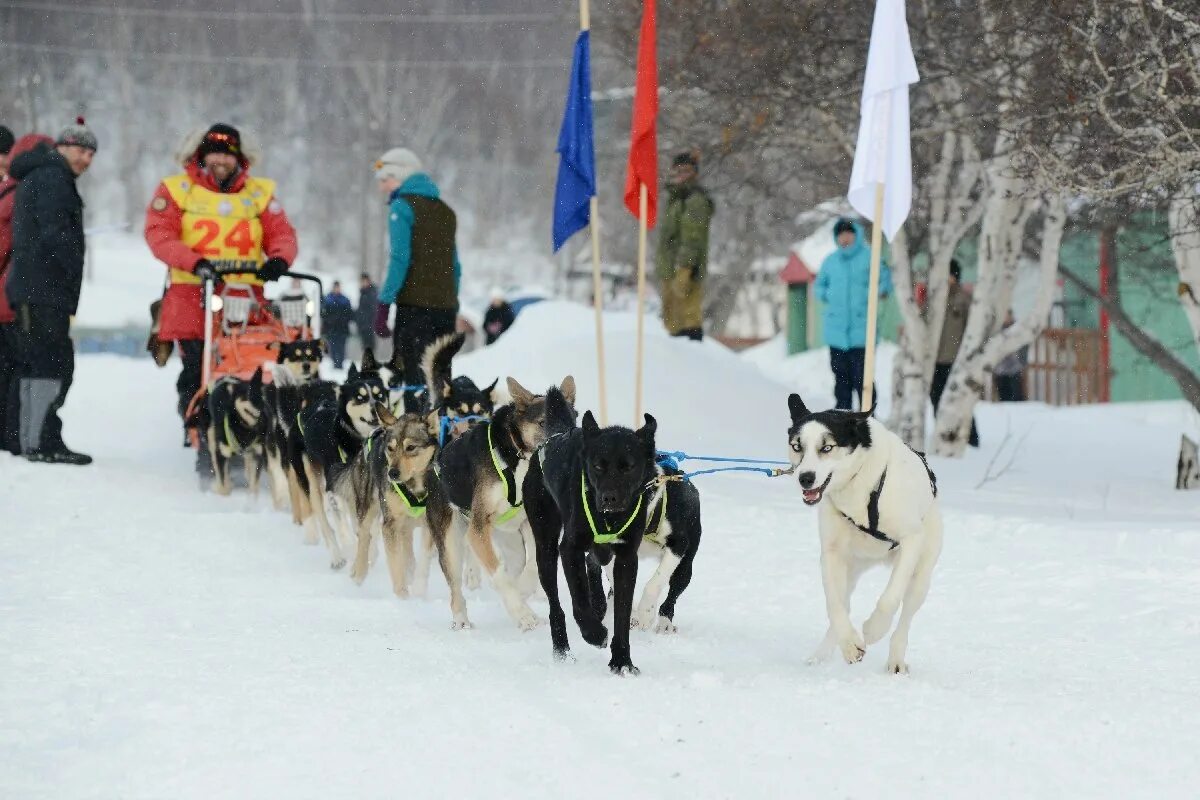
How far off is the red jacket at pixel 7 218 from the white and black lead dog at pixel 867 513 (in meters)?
6.82

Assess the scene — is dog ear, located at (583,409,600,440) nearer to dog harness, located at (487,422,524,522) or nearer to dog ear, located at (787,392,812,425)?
dog ear, located at (787,392,812,425)

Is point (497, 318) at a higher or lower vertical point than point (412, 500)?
higher

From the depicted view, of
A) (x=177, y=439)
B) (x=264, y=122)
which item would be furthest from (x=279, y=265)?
(x=264, y=122)

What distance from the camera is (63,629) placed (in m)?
5.31

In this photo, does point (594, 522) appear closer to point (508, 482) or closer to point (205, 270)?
point (508, 482)

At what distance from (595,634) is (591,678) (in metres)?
0.26

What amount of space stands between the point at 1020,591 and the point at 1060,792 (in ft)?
9.98

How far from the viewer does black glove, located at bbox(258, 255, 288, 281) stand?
31.4ft

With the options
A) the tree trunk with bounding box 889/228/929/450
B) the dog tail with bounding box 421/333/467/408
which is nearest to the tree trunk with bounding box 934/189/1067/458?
the tree trunk with bounding box 889/228/929/450

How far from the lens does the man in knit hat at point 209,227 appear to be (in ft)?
32.4

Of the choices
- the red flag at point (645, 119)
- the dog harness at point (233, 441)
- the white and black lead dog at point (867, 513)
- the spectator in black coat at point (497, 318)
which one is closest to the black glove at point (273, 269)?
the dog harness at point (233, 441)

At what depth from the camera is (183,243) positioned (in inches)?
389

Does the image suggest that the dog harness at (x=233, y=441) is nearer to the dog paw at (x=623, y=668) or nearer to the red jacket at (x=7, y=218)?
the red jacket at (x=7, y=218)

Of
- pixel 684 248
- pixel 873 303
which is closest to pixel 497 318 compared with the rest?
pixel 684 248
